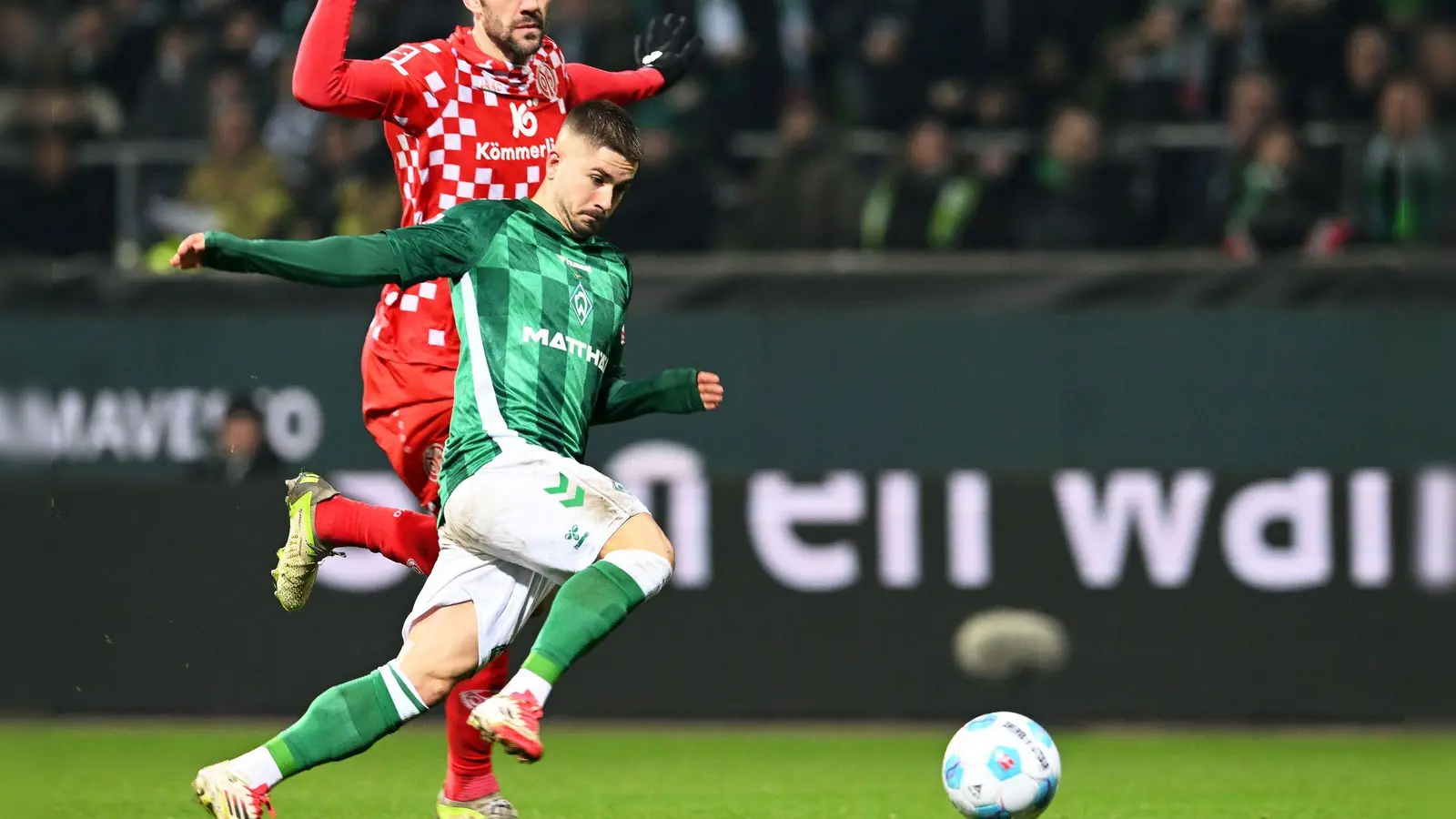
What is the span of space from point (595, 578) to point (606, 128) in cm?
127

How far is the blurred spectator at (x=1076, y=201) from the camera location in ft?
38.8

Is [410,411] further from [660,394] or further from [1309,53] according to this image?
[1309,53]

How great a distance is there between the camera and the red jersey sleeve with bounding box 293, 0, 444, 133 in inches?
264

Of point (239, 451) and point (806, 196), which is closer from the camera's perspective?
point (239, 451)

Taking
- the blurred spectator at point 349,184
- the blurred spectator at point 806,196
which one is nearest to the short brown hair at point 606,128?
the blurred spectator at point 806,196

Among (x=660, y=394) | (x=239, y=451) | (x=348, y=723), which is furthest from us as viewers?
(x=239, y=451)

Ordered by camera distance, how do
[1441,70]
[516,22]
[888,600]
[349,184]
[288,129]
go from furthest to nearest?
[288,129], [349,184], [888,600], [1441,70], [516,22]

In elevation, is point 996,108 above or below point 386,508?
above

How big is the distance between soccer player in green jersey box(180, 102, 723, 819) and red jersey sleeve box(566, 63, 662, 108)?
3.78 feet

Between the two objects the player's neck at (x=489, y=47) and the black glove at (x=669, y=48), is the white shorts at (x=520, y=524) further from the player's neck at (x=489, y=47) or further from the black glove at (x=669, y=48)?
the black glove at (x=669, y=48)

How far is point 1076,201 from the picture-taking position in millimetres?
11859

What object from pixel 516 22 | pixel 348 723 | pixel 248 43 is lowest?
pixel 348 723

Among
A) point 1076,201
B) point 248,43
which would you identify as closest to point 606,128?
point 1076,201

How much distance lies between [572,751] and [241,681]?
6.87ft
